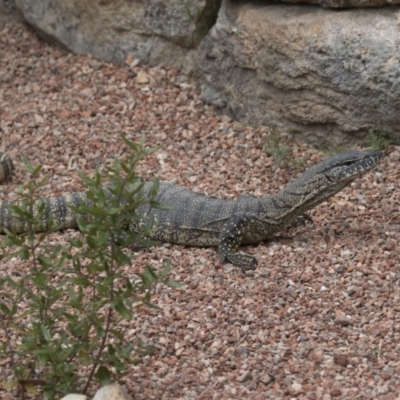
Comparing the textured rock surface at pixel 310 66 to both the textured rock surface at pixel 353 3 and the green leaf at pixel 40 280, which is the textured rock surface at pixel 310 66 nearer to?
the textured rock surface at pixel 353 3

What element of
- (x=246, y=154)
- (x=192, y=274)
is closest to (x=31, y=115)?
(x=246, y=154)

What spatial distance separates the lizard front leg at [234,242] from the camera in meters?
8.59

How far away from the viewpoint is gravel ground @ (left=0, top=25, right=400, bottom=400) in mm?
6836

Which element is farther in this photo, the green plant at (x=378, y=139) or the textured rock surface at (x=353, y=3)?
the green plant at (x=378, y=139)

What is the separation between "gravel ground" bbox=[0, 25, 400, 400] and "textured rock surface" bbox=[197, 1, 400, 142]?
1.09 ft

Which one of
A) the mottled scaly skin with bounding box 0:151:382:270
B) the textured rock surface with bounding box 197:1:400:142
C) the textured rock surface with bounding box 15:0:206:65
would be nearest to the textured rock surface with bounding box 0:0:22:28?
the textured rock surface with bounding box 15:0:206:65

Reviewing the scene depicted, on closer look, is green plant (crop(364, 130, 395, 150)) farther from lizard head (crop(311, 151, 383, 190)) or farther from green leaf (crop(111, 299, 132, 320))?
green leaf (crop(111, 299, 132, 320))

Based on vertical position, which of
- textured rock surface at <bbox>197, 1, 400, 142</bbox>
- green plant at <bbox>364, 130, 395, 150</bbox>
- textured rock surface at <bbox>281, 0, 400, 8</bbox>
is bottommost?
green plant at <bbox>364, 130, 395, 150</bbox>

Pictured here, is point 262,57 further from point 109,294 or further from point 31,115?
point 109,294

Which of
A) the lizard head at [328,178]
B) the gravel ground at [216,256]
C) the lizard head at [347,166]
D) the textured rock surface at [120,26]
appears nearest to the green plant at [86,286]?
the gravel ground at [216,256]

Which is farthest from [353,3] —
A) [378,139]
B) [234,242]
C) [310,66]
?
[234,242]

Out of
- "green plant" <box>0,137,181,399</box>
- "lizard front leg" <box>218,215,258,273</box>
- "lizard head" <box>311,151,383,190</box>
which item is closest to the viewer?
"green plant" <box>0,137,181,399</box>

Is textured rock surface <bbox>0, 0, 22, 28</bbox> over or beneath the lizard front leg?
over

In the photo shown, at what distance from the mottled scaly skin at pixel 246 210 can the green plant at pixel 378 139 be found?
1.07 meters
